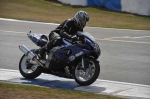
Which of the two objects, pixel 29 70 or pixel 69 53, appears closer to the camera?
pixel 69 53

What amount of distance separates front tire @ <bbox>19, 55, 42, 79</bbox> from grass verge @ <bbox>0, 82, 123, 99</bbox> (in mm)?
869

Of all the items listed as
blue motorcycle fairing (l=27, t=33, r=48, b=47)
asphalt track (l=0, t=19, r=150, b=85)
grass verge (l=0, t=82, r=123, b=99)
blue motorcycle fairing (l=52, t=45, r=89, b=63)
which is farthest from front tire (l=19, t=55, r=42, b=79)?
asphalt track (l=0, t=19, r=150, b=85)

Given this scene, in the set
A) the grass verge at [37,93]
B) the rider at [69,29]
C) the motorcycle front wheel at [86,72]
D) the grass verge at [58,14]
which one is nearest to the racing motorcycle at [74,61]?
the motorcycle front wheel at [86,72]

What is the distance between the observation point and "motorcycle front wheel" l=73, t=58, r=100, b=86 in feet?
31.1

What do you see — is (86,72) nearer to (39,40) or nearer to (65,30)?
(65,30)

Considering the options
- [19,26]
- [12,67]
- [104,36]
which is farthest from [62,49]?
[19,26]

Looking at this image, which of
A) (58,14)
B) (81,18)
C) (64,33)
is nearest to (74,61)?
(64,33)

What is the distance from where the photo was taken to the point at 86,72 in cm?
963

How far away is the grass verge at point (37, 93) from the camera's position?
27.3 feet

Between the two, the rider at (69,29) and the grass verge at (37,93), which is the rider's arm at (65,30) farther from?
the grass verge at (37,93)

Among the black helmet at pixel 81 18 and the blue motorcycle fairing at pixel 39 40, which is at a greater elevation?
the black helmet at pixel 81 18

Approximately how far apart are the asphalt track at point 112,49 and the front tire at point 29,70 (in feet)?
3.98

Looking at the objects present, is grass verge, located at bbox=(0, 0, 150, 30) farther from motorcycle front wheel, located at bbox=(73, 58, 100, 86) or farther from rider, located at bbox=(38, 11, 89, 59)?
motorcycle front wheel, located at bbox=(73, 58, 100, 86)

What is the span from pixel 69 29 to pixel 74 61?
27.1 inches
